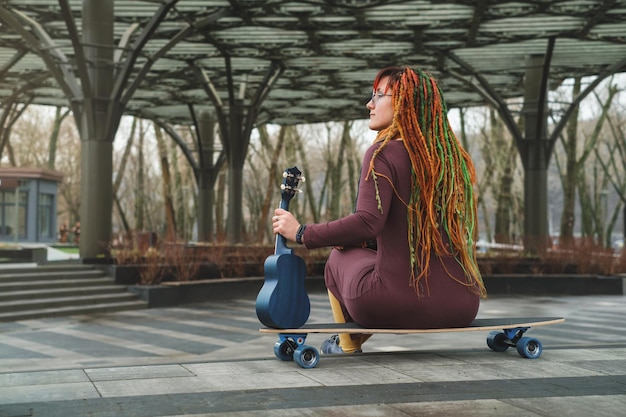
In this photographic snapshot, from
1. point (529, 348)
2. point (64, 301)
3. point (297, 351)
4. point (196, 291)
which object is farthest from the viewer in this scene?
point (196, 291)

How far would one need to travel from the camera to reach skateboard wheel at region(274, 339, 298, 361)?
6086 millimetres

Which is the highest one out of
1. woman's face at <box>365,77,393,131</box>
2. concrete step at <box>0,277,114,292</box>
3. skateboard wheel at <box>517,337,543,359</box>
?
woman's face at <box>365,77,393,131</box>

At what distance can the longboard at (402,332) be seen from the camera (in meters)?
5.86

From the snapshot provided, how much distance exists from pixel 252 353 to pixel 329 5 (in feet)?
43.1

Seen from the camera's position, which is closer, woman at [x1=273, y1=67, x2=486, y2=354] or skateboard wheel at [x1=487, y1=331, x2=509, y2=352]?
woman at [x1=273, y1=67, x2=486, y2=354]

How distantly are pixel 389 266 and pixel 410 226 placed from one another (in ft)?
0.98

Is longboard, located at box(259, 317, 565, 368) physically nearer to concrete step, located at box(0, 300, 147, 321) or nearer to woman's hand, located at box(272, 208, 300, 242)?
woman's hand, located at box(272, 208, 300, 242)

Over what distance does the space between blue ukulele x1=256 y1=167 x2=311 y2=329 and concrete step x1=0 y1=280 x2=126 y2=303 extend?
32.7ft

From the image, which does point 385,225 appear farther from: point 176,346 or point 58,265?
point 58,265

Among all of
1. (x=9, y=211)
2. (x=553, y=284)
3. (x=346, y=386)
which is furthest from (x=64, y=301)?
(x=9, y=211)

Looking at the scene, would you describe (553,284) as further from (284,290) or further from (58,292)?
(284,290)

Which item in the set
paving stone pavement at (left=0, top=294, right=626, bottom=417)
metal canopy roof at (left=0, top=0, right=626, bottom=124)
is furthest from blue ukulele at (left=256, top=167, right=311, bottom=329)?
metal canopy roof at (left=0, top=0, right=626, bottom=124)

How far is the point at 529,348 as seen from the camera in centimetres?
644

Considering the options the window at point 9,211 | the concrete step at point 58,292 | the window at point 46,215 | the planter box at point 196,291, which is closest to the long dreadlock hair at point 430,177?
the concrete step at point 58,292
